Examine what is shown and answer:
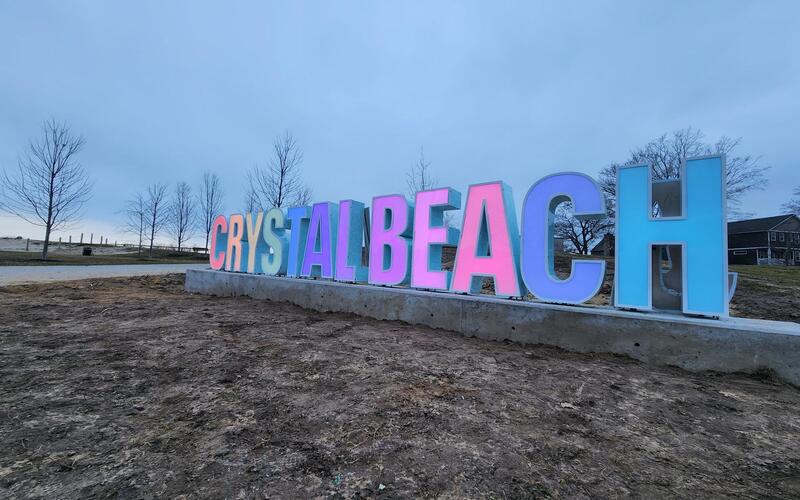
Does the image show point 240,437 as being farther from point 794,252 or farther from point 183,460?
point 794,252

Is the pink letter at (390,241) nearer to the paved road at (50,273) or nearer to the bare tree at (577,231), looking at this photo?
the paved road at (50,273)

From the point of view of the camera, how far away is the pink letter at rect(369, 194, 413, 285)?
6809mm

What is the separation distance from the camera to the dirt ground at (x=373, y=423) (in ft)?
5.99

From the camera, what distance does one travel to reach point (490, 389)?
10.2 feet

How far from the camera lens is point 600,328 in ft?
14.5


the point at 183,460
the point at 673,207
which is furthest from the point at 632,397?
the point at 183,460

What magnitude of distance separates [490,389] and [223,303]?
24.0ft

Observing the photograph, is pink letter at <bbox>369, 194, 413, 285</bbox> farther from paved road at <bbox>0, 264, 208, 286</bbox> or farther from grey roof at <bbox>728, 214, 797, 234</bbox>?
grey roof at <bbox>728, 214, 797, 234</bbox>

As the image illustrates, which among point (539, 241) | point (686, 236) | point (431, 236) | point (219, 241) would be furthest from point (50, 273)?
point (686, 236)

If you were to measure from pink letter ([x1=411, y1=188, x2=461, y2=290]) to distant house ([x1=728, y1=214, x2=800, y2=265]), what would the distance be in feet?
152

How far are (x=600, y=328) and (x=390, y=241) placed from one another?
4.11 meters

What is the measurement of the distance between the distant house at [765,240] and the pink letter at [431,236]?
46.3 metres

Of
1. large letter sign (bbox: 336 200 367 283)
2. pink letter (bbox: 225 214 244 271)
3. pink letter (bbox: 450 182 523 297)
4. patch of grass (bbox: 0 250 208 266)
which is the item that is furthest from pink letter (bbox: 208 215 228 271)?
patch of grass (bbox: 0 250 208 266)

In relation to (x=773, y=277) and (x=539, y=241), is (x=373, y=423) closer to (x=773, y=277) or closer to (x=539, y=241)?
(x=539, y=241)
